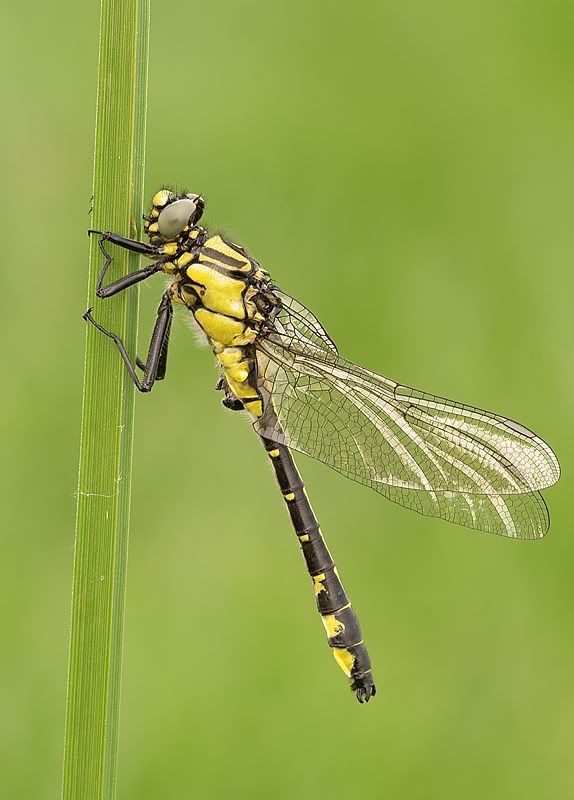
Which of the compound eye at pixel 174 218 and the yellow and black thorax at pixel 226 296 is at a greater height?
the compound eye at pixel 174 218

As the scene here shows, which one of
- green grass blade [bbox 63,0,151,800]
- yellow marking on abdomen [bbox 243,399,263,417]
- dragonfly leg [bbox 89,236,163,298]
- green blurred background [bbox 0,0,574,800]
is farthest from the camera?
green blurred background [bbox 0,0,574,800]

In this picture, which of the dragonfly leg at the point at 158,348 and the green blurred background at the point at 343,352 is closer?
the dragonfly leg at the point at 158,348

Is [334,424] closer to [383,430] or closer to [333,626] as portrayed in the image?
[383,430]

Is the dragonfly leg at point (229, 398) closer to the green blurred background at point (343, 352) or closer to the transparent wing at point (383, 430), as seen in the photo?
the transparent wing at point (383, 430)

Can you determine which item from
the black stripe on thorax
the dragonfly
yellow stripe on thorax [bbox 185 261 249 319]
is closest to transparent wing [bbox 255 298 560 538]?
the dragonfly

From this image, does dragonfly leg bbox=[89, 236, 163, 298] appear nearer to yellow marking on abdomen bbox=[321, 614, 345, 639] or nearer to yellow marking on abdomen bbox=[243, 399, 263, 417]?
yellow marking on abdomen bbox=[243, 399, 263, 417]

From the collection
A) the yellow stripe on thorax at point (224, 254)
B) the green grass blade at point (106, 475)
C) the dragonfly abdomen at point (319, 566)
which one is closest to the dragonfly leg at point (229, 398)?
the dragonfly abdomen at point (319, 566)

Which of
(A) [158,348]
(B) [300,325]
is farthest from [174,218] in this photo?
(B) [300,325]
